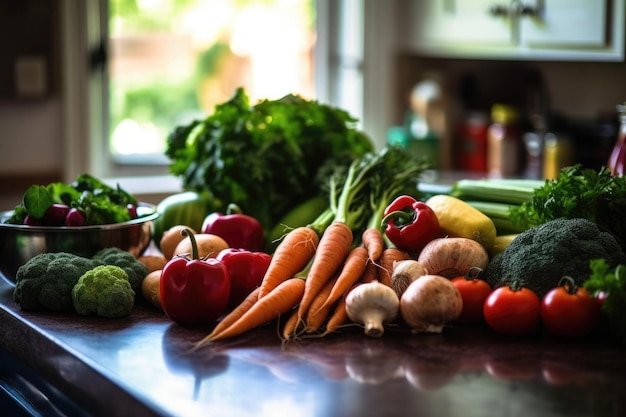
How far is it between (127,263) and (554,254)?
725mm

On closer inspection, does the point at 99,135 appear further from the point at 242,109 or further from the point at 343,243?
the point at 343,243

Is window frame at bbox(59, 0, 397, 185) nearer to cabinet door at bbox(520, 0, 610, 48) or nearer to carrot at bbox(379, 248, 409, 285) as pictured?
cabinet door at bbox(520, 0, 610, 48)

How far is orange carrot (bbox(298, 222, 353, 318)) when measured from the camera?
4.65 ft

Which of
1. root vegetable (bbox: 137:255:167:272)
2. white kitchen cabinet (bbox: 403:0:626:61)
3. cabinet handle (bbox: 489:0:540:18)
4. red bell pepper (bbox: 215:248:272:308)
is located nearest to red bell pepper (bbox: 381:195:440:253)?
red bell pepper (bbox: 215:248:272:308)

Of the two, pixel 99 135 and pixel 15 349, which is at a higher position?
pixel 99 135

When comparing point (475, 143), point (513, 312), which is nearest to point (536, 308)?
point (513, 312)

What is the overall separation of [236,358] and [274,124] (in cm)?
100

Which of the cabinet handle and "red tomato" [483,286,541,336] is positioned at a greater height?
the cabinet handle

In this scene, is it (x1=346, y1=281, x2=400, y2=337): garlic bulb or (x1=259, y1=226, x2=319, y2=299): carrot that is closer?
(x1=346, y1=281, x2=400, y2=337): garlic bulb

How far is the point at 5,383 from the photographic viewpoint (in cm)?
151

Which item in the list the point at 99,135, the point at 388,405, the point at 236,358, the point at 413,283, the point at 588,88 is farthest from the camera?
the point at 588,88

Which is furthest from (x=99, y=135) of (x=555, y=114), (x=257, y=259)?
(x=257, y=259)

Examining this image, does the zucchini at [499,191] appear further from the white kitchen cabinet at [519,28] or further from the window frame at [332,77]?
the window frame at [332,77]

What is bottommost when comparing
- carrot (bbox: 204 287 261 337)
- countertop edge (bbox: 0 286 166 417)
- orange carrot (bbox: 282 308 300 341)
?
countertop edge (bbox: 0 286 166 417)
